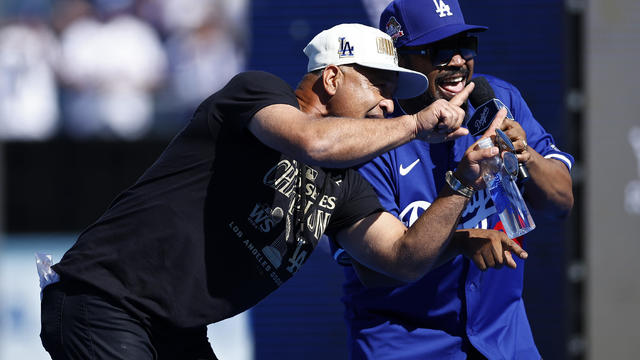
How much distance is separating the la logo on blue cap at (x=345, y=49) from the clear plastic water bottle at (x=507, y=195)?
0.52 metres

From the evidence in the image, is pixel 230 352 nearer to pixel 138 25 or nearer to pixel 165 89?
pixel 165 89

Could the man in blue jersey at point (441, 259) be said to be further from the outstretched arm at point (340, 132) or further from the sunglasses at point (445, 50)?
the outstretched arm at point (340, 132)

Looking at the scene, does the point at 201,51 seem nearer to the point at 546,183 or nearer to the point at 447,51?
the point at 447,51

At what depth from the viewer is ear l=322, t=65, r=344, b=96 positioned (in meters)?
2.94

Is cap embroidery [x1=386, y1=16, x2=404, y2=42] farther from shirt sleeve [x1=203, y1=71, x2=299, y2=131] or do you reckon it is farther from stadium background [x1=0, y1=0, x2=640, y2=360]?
stadium background [x1=0, y1=0, x2=640, y2=360]

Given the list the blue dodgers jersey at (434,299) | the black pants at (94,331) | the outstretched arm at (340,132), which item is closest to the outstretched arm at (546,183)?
the blue dodgers jersey at (434,299)

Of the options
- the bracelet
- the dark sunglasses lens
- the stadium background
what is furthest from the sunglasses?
the stadium background

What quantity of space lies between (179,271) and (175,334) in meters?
0.23

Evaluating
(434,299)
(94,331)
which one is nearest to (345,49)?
(434,299)

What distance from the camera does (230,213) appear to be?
2791 mm

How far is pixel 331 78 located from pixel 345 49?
0.11 metres

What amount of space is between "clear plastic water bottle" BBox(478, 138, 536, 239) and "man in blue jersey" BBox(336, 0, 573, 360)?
156mm

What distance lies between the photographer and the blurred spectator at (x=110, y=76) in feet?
18.6

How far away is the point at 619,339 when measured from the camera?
201 inches
